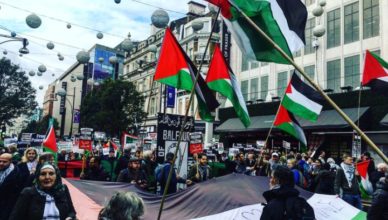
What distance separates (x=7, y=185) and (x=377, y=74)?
632 centimetres

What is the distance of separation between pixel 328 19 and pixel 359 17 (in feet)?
9.23

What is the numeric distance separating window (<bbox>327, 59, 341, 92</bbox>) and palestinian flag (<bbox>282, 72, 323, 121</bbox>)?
19.8m

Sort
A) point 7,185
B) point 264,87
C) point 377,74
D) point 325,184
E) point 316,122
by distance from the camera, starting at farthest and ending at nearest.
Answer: point 264,87
point 316,122
point 325,184
point 377,74
point 7,185

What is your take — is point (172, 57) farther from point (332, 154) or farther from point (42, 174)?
point (332, 154)

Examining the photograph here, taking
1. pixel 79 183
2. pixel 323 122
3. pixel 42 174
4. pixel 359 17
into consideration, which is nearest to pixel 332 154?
pixel 323 122

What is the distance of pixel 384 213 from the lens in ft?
15.1

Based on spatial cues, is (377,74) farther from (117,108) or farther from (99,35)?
(117,108)

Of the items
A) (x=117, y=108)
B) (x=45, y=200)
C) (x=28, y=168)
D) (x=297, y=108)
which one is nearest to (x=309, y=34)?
(x=117, y=108)

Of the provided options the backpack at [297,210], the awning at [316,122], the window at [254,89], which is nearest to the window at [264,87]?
the window at [254,89]

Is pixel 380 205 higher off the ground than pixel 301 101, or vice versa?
pixel 301 101

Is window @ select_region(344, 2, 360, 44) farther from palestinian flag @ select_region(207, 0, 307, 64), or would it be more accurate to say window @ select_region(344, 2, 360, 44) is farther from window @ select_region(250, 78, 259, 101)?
palestinian flag @ select_region(207, 0, 307, 64)

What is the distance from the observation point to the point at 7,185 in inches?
229

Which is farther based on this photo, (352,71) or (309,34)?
(309,34)

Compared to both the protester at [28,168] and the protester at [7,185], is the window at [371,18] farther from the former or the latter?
the protester at [7,185]
